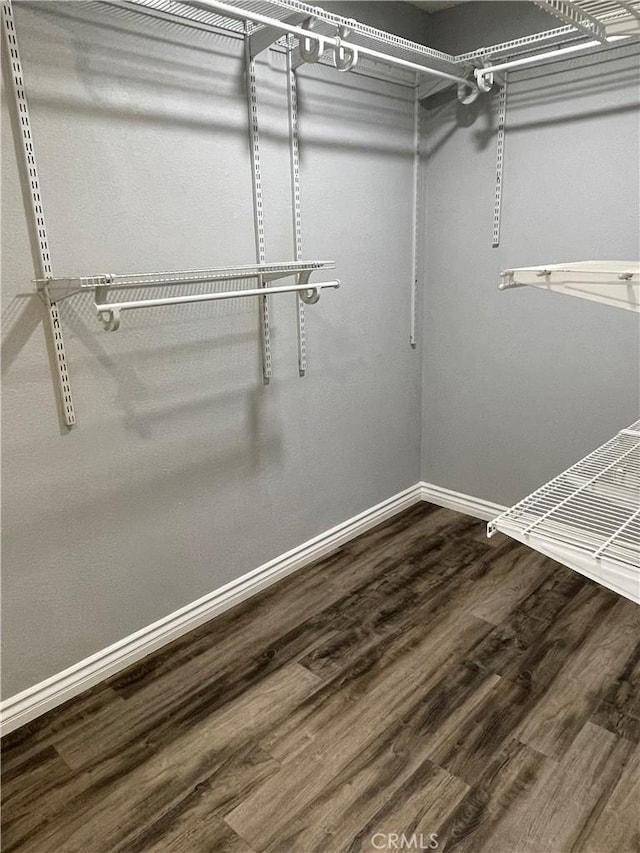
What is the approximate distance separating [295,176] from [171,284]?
30.8 inches

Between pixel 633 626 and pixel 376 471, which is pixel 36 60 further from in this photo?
pixel 633 626

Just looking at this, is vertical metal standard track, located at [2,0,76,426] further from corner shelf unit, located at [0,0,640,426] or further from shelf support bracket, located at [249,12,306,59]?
shelf support bracket, located at [249,12,306,59]

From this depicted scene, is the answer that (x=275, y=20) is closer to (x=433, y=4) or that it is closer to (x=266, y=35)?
(x=266, y=35)

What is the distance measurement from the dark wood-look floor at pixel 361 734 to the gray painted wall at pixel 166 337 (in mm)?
271

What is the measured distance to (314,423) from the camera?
2.53 m

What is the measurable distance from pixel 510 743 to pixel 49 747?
131 cm

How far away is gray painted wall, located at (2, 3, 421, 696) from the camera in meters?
1.64

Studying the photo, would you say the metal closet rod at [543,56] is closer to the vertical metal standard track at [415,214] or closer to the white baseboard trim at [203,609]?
the vertical metal standard track at [415,214]

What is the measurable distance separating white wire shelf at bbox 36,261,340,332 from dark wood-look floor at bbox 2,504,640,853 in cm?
117

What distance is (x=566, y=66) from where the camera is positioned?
2.33 meters

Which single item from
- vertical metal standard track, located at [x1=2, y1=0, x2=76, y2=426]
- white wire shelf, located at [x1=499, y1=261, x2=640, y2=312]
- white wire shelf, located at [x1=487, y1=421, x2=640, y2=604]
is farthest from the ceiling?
white wire shelf, located at [x1=487, y1=421, x2=640, y2=604]

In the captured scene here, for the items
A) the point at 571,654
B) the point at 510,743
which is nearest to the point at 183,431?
the point at 510,743

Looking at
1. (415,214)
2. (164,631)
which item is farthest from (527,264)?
(164,631)

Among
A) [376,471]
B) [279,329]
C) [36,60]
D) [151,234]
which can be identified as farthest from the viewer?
[376,471]
